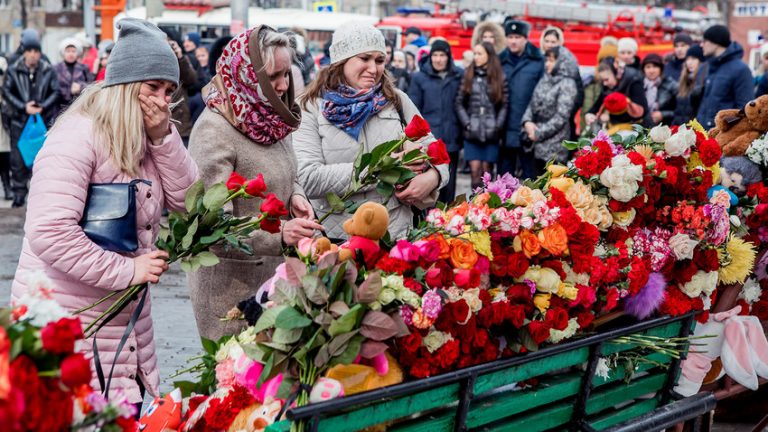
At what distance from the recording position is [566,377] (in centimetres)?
317

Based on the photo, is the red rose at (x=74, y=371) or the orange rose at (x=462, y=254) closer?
the red rose at (x=74, y=371)

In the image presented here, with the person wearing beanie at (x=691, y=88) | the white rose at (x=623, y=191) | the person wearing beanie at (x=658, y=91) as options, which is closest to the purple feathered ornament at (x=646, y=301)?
the white rose at (x=623, y=191)

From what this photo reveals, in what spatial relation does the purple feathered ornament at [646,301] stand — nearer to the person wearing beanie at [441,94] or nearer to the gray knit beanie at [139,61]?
the gray knit beanie at [139,61]

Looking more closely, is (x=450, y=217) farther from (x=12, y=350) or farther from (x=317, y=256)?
(x=12, y=350)

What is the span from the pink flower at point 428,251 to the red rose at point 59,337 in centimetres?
110

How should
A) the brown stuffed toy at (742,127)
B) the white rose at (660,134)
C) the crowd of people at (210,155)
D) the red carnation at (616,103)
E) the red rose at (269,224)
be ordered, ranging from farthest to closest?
1. the red carnation at (616,103)
2. the brown stuffed toy at (742,127)
3. the white rose at (660,134)
4. the red rose at (269,224)
5. the crowd of people at (210,155)

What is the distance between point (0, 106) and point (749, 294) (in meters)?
10.1

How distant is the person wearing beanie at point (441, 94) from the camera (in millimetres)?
10695

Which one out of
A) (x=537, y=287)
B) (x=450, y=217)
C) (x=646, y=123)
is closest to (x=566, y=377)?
(x=537, y=287)

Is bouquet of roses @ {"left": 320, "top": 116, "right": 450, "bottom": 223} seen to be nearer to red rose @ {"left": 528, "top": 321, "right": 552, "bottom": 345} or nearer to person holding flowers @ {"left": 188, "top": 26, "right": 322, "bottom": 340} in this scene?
person holding flowers @ {"left": 188, "top": 26, "right": 322, "bottom": 340}

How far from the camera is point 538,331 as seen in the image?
294 cm

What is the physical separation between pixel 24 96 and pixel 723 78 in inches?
301

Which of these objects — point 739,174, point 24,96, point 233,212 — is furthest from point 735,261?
point 24,96

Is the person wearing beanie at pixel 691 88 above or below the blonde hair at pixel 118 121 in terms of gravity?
below
